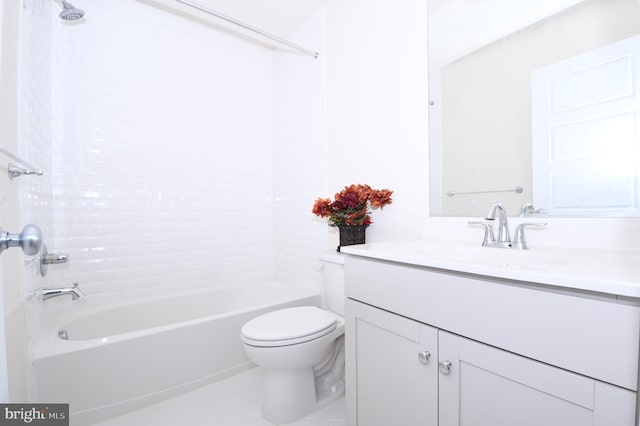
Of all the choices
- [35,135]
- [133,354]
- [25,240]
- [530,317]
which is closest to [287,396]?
[133,354]

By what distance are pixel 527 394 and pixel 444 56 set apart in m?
1.44

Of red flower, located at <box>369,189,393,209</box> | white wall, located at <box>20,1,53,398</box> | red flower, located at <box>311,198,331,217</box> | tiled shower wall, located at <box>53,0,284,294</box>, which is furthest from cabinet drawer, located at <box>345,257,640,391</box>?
tiled shower wall, located at <box>53,0,284,294</box>

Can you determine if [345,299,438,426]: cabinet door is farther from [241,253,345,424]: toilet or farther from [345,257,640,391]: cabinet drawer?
[241,253,345,424]: toilet

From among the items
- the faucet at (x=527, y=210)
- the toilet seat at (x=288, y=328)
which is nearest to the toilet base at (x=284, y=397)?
the toilet seat at (x=288, y=328)

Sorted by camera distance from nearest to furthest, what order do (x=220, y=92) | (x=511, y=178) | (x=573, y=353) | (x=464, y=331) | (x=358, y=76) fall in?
(x=573, y=353), (x=464, y=331), (x=511, y=178), (x=358, y=76), (x=220, y=92)

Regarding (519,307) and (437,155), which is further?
(437,155)

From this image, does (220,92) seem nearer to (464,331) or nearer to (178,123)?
(178,123)

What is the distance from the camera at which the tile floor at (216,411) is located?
58.8 inches

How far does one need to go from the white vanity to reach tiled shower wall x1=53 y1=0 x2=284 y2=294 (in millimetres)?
1587

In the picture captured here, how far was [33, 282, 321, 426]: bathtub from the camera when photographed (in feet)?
4.59

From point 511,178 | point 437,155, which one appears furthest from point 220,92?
point 511,178

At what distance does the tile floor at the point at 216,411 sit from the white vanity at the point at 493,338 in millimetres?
429

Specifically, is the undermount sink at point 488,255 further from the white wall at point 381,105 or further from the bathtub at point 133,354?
the bathtub at point 133,354

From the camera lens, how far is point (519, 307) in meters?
0.72
